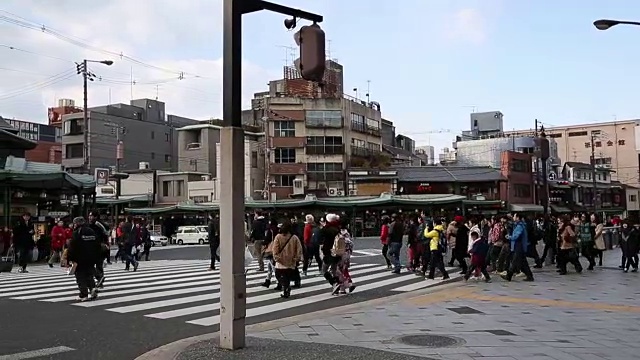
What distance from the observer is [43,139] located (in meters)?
72.8

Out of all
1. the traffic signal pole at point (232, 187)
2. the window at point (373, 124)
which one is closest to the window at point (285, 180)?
the window at point (373, 124)

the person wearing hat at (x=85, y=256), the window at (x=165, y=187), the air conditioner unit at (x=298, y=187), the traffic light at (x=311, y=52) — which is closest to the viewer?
the traffic light at (x=311, y=52)

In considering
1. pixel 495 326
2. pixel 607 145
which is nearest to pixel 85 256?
pixel 495 326

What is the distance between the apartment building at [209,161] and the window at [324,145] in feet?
16.0

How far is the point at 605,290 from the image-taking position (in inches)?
531

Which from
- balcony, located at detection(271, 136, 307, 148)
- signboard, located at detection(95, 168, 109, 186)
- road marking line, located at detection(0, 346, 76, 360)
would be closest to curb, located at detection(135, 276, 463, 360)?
road marking line, located at detection(0, 346, 76, 360)

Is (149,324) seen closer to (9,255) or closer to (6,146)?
(9,255)

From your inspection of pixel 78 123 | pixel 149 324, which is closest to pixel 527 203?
pixel 78 123

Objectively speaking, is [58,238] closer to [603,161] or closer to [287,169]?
[287,169]

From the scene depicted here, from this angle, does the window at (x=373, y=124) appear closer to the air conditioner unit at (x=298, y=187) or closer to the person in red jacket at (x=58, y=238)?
the air conditioner unit at (x=298, y=187)

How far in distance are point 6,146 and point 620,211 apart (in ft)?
224

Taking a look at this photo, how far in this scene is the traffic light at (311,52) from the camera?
22.5 feet

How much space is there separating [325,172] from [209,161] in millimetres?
13860

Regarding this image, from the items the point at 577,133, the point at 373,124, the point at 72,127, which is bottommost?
the point at 373,124
